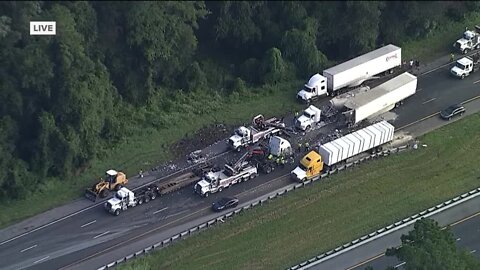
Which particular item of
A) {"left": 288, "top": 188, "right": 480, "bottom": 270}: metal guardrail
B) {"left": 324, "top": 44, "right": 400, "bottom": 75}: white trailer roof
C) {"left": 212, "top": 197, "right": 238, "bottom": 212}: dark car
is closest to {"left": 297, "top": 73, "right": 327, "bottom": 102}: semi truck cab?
{"left": 324, "top": 44, "right": 400, "bottom": 75}: white trailer roof

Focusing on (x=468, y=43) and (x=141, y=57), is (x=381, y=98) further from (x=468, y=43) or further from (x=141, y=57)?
(x=141, y=57)

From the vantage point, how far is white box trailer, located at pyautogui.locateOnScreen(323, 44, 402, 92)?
90000 millimetres

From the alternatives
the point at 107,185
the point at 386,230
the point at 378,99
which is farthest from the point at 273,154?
the point at 107,185

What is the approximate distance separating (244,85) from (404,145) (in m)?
17.1

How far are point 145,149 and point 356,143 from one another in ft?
59.9

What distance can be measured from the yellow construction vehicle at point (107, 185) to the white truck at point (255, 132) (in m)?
10.4

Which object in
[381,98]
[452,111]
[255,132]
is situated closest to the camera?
[255,132]

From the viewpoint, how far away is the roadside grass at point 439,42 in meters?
98.0

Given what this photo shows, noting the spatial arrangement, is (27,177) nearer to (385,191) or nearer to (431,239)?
(385,191)

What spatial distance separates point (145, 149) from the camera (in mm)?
84000

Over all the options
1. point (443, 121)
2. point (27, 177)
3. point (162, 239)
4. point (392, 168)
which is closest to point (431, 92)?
point (443, 121)

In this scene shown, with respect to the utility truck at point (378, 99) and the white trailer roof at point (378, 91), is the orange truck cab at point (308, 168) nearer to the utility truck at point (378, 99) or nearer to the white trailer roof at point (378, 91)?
the utility truck at point (378, 99)

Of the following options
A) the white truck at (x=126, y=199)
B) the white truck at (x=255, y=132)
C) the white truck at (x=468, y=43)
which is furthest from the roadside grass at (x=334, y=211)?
the white truck at (x=468, y=43)

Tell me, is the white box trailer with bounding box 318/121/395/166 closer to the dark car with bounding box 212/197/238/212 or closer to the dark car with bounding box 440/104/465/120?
the dark car with bounding box 440/104/465/120
